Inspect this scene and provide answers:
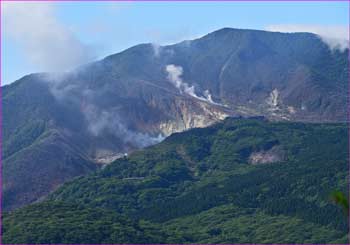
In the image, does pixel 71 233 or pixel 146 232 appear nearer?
pixel 71 233

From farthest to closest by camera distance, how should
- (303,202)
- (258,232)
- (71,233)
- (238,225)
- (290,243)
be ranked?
(303,202)
(238,225)
(258,232)
(290,243)
(71,233)

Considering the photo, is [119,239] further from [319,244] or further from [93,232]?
[319,244]

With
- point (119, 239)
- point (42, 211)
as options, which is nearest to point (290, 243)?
point (119, 239)

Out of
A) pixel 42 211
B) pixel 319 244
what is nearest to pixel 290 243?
pixel 319 244

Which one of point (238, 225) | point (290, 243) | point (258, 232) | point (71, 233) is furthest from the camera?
point (238, 225)

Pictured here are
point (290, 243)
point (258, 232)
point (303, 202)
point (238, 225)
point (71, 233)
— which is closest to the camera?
point (71, 233)

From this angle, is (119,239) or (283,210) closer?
(119,239)

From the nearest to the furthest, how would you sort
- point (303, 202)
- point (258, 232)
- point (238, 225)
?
point (258, 232) → point (238, 225) → point (303, 202)

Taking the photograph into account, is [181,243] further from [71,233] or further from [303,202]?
[303,202]
